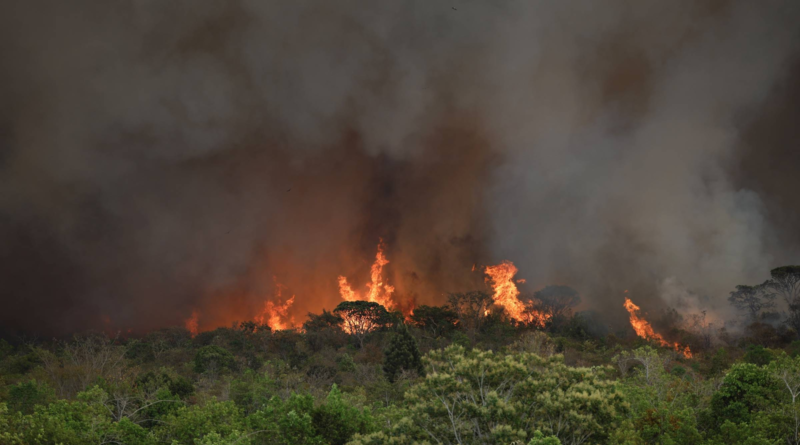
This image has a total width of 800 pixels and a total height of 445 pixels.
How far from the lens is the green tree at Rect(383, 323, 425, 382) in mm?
57125

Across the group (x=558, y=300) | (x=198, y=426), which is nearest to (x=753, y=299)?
(x=558, y=300)

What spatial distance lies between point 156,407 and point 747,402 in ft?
100

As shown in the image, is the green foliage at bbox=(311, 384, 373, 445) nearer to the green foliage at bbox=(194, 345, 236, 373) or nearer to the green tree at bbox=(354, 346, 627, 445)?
the green tree at bbox=(354, 346, 627, 445)

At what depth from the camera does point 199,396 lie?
38.6 meters

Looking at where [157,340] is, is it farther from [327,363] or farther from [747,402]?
[747,402]

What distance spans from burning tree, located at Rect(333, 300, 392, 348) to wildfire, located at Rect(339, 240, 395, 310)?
106 feet

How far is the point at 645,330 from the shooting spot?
86.9 metres

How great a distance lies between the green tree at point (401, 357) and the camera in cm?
5712

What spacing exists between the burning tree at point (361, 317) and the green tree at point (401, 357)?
33.4 metres

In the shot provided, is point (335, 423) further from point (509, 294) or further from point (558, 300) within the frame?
point (509, 294)

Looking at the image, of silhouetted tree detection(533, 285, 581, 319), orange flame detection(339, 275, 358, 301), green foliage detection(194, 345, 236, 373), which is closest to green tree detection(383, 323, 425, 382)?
green foliage detection(194, 345, 236, 373)

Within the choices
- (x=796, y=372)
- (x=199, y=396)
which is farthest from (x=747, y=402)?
(x=199, y=396)

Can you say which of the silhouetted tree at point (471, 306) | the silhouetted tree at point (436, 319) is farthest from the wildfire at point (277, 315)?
the silhouetted tree at point (471, 306)

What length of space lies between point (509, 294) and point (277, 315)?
63.3 meters
